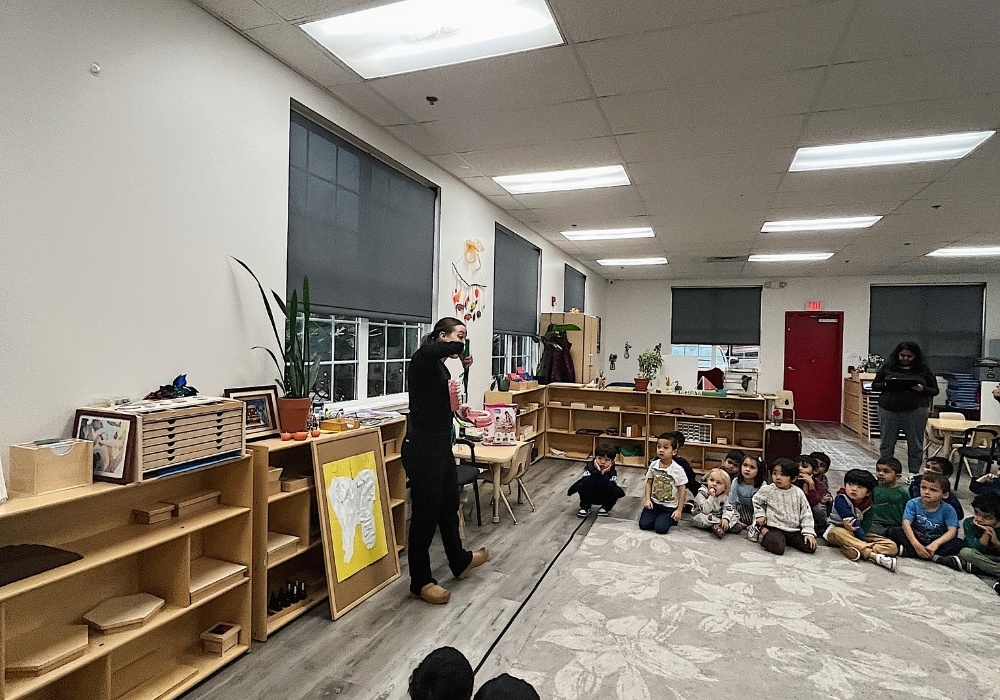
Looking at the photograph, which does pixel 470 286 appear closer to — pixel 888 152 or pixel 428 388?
pixel 428 388

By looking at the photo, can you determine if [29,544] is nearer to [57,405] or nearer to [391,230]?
[57,405]

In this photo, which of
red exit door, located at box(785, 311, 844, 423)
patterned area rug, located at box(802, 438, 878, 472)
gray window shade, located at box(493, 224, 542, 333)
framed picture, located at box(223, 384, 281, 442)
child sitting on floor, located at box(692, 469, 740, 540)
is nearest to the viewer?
framed picture, located at box(223, 384, 281, 442)

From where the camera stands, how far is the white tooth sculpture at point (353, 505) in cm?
311

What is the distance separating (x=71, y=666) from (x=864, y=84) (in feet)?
→ 15.2

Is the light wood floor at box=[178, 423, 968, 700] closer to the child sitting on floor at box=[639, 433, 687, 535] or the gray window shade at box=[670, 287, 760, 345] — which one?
the child sitting on floor at box=[639, 433, 687, 535]

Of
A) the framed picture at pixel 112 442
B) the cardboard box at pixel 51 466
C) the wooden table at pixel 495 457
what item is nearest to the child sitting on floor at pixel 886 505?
the wooden table at pixel 495 457

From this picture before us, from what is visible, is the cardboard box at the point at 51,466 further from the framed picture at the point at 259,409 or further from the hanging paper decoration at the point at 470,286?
the hanging paper decoration at the point at 470,286

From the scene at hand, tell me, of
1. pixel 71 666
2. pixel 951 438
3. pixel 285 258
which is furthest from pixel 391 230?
pixel 951 438

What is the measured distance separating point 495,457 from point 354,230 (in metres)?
2.03

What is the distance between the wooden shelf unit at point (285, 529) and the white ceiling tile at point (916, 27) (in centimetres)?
339

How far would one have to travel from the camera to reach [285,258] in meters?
3.27

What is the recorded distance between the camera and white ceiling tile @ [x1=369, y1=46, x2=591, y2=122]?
3.12 metres

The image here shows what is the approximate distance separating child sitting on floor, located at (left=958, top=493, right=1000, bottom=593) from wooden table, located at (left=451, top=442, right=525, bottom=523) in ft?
10.7

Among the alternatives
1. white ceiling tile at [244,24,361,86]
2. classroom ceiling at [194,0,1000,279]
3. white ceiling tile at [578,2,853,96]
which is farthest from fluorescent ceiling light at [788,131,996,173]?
white ceiling tile at [244,24,361,86]
